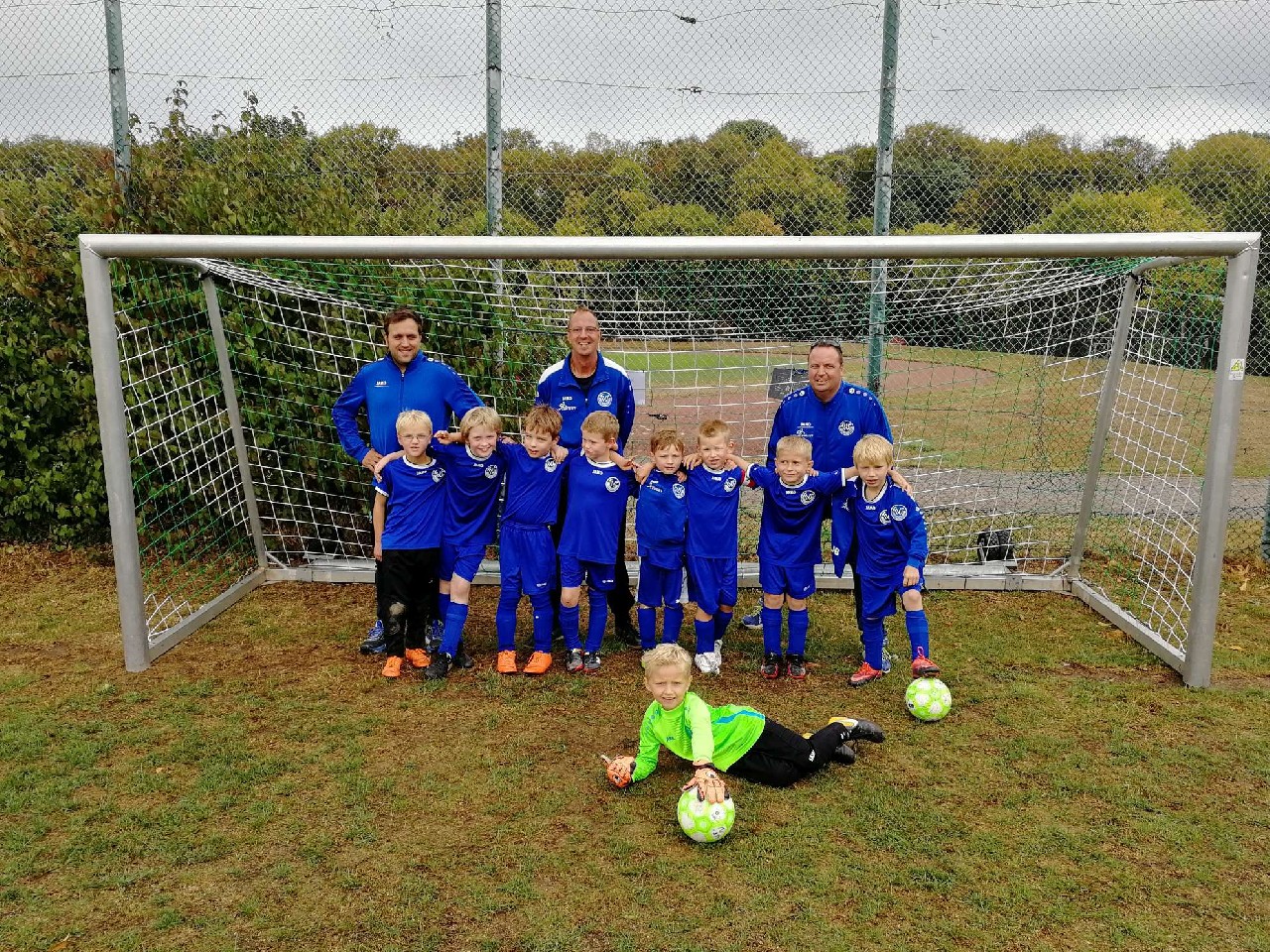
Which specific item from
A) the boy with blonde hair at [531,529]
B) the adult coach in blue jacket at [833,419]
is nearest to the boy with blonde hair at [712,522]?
the adult coach in blue jacket at [833,419]

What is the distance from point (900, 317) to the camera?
22.2ft

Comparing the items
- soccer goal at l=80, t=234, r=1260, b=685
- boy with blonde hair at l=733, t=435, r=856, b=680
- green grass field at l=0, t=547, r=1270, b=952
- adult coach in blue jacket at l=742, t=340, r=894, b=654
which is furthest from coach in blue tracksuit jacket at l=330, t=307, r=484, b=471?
adult coach in blue jacket at l=742, t=340, r=894, b=654

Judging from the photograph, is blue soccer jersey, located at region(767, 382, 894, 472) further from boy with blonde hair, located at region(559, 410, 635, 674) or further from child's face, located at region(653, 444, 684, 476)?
boy with blonde hair, located at region(559, 410, 635, 674)

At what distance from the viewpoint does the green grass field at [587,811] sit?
3188mm

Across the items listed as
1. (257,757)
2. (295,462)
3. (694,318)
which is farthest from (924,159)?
(257,757)

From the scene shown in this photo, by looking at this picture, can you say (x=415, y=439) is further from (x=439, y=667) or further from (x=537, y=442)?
(x=439, y=667)

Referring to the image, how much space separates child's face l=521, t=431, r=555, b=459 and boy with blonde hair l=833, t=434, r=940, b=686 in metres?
1.52

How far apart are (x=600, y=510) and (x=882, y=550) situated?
145 centimetres

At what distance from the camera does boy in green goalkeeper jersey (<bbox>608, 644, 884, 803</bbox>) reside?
386cm

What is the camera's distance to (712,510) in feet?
16.8

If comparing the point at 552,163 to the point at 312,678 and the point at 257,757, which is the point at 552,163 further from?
the point at 257,757

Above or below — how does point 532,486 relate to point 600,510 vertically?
above

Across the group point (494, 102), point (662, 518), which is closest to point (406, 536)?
point (662, 518)

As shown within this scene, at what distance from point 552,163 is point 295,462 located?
9.02 ft
